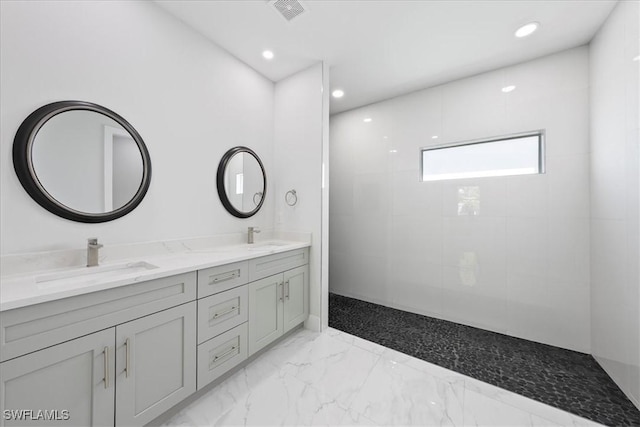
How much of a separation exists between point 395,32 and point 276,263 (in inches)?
86.5

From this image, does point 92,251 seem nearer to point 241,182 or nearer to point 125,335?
point 125,335

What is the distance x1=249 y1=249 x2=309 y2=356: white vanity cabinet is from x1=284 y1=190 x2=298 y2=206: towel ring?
54 centimetres

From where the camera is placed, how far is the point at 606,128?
1.83 m

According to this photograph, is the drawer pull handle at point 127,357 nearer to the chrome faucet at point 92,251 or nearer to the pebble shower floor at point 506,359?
the chrome faucet at point 92,251

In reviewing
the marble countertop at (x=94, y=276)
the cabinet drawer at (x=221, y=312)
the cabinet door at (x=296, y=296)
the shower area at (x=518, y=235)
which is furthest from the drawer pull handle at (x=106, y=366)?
the shower area at (x=518, y=235)

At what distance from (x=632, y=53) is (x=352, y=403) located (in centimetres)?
285

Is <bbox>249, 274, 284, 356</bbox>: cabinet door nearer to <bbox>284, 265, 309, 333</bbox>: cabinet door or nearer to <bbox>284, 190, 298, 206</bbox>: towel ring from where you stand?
<bbox>284, 265, 309, 333</bbox>: cabinet door

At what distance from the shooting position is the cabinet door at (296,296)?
7.23 ft

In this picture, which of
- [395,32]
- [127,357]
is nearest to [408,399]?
[127,357]

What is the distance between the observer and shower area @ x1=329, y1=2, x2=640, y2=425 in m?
1.65

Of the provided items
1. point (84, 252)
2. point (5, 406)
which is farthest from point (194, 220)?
point (5, 406)

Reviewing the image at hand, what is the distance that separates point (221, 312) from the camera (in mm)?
1634

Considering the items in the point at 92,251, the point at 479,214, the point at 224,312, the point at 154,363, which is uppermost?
the point at 479,214

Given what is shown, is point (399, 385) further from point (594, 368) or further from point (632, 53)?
point (632, 53)
